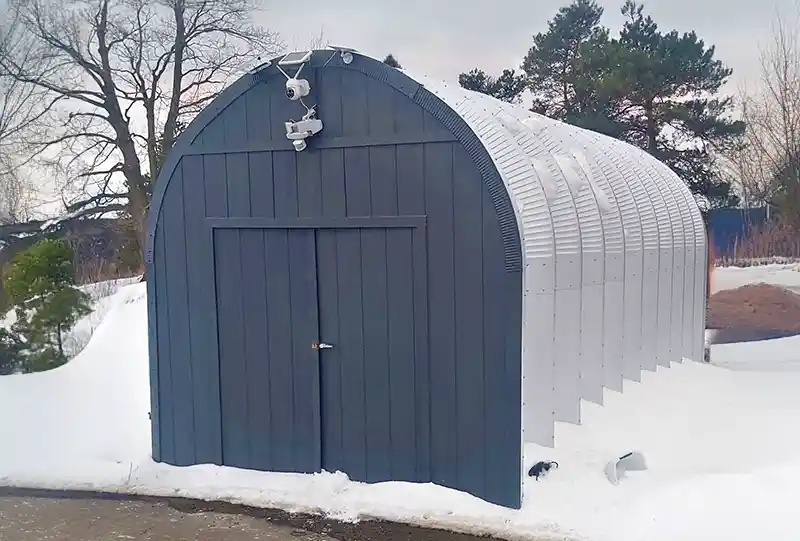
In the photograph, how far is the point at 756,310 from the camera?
600 inches

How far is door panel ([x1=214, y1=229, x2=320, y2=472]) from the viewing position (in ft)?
16.5

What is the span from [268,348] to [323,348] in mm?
471

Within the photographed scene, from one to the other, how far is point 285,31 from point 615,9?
37.2 feet

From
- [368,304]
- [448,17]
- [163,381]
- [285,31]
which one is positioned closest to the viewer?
[368,304]

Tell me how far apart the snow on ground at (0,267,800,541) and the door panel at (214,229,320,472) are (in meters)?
0.21

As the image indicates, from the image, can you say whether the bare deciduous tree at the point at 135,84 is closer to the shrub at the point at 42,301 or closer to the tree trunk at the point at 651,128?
the shrub at the point at 42,301

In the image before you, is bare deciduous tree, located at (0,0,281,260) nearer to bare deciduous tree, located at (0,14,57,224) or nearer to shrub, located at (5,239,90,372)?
bare deciduous tree, located at (0,14,57,224)

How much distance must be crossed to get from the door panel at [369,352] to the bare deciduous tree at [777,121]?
1627cm

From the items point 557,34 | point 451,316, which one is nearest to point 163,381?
point 451,316

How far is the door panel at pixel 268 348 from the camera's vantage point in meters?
5.04

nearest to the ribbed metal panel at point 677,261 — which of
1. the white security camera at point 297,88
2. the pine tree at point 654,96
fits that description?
the white security camera at point 297,88

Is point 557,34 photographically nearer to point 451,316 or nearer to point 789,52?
point 789,52

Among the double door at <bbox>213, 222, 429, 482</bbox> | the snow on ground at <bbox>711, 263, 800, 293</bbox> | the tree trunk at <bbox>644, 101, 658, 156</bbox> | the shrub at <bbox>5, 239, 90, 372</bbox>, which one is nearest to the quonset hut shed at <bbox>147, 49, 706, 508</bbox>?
the double door at <bbox>213, 222, 429, 482</bbox>

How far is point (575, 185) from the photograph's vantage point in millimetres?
5500
